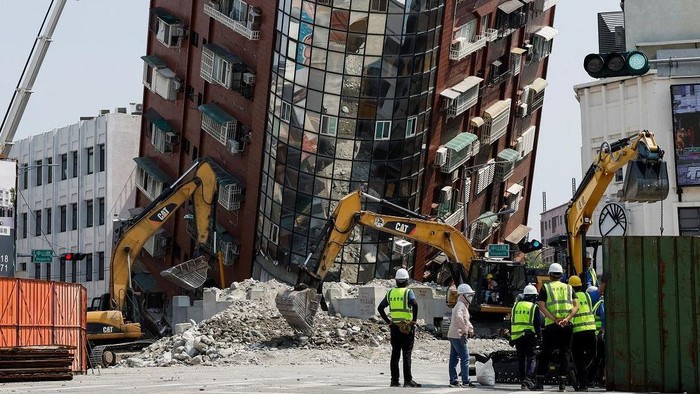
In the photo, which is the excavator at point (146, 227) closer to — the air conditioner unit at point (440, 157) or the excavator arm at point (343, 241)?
the excavator arm at point (343, 241)

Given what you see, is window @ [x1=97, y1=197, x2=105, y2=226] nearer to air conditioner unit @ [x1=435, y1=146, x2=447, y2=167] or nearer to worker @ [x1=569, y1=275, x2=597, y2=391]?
air conditioner unit @ [x1=435, y1=146, x2=447, y2=167]

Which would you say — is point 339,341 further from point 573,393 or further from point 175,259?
point 175,259

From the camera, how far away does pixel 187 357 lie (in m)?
44.5

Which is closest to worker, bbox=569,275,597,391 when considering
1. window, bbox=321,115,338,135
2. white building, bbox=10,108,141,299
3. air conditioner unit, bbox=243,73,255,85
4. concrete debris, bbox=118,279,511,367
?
concrete debris, bbox=118,279,511,367

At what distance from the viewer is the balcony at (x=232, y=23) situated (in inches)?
2670

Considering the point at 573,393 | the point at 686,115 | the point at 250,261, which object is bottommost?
the point at 573,393

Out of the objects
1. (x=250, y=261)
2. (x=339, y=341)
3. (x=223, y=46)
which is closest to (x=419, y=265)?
(x=250, y=261)

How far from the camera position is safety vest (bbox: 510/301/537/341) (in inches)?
1070

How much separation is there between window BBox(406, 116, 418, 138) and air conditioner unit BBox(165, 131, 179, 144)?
47.2 feet

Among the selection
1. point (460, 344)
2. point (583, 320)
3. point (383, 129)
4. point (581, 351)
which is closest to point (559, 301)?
point (583, 320)

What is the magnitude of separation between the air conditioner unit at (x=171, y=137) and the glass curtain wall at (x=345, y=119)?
9378mm

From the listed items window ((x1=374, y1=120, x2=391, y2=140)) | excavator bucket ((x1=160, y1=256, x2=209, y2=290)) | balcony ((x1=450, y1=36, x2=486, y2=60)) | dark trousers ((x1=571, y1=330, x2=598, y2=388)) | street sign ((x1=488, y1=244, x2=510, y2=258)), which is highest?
balcony ((x1=450, y1=36, x2=486, y2=60))

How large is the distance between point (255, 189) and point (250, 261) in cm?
327

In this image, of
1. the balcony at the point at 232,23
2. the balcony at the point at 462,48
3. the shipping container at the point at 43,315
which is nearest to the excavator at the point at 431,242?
the shipping container at the point at 43,315
